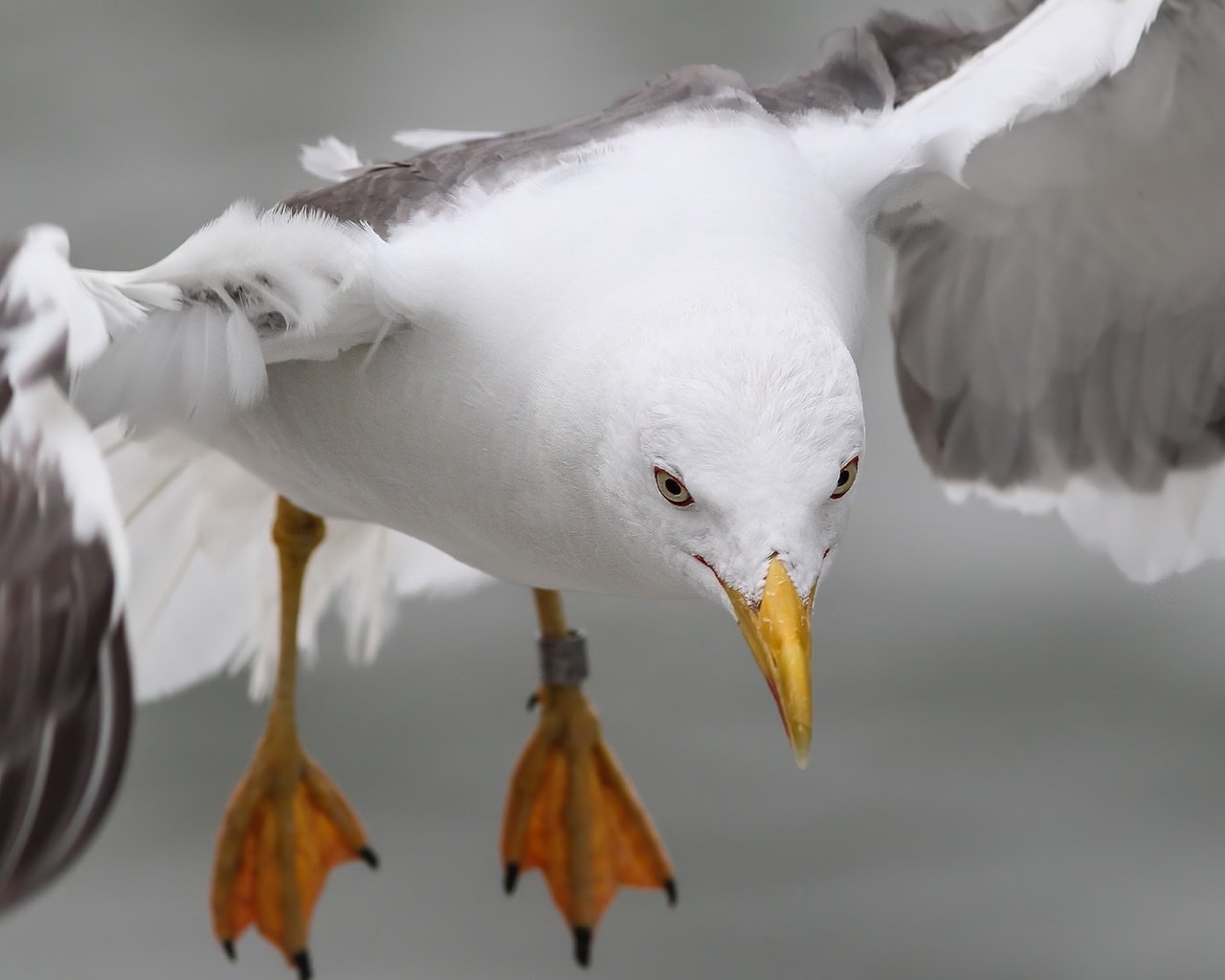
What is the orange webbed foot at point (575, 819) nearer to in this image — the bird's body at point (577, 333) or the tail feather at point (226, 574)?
the tail feather at point (226, 574)

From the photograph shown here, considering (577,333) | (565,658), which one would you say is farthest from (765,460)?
(565,658)

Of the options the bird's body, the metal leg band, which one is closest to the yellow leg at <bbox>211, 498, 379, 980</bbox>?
the metal leg band

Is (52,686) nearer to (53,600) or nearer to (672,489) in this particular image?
(53,600)

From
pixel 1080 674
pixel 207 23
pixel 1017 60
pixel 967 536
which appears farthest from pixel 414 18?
pixel 1017 60

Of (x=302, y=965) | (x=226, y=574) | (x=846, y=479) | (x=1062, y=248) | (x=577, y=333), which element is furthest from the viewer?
(x=226, y=574)

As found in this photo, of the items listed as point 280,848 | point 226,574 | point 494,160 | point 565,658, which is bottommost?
point 280,848

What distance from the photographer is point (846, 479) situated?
56.7 inches

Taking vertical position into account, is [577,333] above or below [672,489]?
above

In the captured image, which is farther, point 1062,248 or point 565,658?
point 565,658

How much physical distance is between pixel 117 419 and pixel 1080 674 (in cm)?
144

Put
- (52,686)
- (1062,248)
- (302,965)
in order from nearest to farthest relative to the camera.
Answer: (52,686) → (1062,248) → (302,965)

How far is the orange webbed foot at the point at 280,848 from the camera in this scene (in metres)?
2.24

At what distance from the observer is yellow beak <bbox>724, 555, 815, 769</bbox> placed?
1.41 m

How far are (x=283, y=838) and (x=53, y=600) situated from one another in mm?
935
